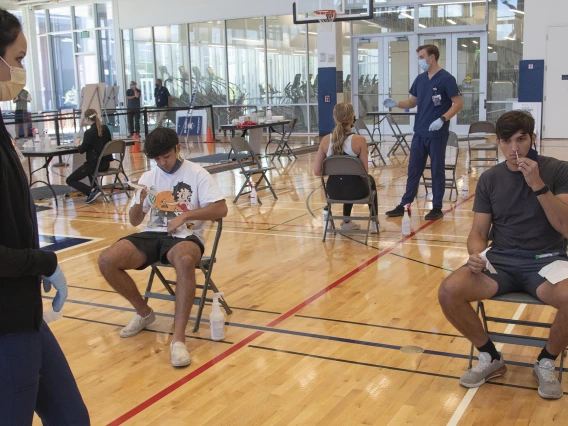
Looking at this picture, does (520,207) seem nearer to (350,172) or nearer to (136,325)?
(136,325)

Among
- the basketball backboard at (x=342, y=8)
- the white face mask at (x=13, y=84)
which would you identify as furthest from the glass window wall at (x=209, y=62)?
the white face mask at (x=13, y=84)

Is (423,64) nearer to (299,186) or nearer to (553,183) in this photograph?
(299,186)

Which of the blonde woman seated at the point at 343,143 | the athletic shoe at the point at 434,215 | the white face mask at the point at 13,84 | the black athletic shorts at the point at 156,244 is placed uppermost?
the white face mask at the point at 13,84

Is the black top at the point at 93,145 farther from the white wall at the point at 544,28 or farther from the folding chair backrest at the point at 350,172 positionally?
the white wall at the point at 544,28

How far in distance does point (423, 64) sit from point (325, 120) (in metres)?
10.8

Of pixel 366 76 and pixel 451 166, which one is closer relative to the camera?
pixel 451 166

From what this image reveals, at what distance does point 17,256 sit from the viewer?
5.62 ft

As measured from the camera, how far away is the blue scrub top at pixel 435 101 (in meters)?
7.23

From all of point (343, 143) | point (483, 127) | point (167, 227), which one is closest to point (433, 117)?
point (343, 143)

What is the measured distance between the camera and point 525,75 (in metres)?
15.4

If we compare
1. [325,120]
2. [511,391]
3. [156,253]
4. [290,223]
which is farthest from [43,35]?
[511,391]

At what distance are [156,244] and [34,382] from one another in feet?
7.95

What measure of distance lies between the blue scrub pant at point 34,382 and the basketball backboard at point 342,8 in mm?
14005

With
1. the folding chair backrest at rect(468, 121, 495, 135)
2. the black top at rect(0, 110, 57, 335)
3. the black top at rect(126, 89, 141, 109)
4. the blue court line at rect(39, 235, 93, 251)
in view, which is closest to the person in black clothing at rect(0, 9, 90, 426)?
the black top at rect(0, 110, 57, 335)
